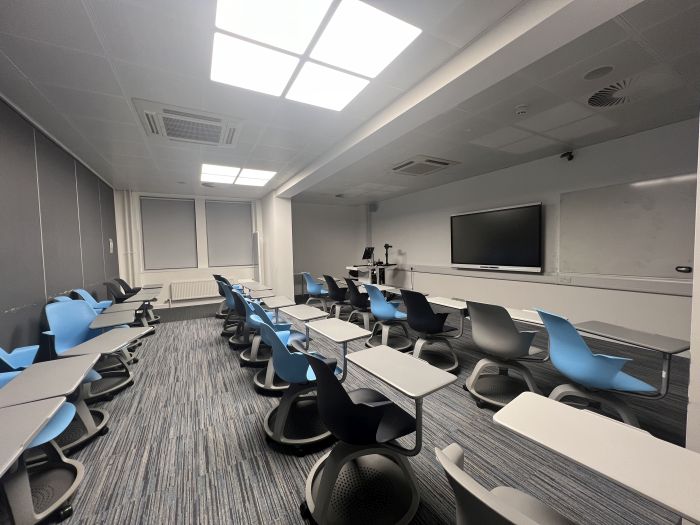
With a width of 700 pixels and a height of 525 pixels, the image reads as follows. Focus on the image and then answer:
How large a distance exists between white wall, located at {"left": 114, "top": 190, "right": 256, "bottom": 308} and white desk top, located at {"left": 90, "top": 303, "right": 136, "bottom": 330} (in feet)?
14.6

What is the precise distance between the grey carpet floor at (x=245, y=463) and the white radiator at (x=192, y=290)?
14.9 feet

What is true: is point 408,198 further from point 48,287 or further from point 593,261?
point 48,287

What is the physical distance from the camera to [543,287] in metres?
4.82

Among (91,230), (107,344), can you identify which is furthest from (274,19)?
(91,230)

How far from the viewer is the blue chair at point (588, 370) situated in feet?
6.01

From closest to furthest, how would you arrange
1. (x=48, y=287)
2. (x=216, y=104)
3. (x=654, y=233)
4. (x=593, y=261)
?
(x=216, y=104)
(x=48, y=287)
(x=654, y=233)
(x=593, y=261)

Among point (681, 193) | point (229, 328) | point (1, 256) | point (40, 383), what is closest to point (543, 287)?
point (681, 193)

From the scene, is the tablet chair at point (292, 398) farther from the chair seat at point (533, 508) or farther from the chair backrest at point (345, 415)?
the chair seat at point (533, 508)

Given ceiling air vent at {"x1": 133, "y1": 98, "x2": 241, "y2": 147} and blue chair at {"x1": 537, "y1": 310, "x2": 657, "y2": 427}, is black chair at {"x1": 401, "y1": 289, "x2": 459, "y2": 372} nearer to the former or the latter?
blue chair at {"x1": 537, "y1": 310, "x2": 657, "y2": 427}

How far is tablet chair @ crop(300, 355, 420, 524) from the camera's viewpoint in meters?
1.34

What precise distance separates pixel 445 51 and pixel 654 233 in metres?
3.82

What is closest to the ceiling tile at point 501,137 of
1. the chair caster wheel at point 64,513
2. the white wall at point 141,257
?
the chair caster wheel at point 64,513

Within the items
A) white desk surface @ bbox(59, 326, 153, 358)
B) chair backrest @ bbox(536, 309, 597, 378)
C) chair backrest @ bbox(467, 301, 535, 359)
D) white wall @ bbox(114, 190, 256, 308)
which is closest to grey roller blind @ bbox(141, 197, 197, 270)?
white wall @ bbox(114, 190, 256, 308)

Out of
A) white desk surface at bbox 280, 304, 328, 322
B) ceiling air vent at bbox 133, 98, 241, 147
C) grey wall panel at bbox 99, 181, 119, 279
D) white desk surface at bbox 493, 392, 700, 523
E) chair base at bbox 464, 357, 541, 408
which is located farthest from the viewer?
grey wall panel at bbox 99, 181, 119, 279
